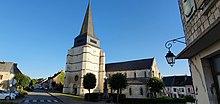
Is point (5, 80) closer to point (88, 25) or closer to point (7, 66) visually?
point (7, 66)

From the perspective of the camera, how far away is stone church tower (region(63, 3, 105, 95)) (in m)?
37.0

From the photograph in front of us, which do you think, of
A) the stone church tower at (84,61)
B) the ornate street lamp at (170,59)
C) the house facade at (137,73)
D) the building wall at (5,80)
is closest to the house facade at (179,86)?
the house facade at (137,73)

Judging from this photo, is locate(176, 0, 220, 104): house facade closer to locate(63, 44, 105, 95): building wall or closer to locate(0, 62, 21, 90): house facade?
locate(63, 44, 105, 95): building wall

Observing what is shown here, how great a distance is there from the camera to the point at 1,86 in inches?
1421

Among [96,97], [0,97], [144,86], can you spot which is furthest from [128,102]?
[0,97]

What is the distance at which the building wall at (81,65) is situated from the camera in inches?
1441

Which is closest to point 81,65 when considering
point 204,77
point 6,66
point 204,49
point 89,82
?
point 89,82

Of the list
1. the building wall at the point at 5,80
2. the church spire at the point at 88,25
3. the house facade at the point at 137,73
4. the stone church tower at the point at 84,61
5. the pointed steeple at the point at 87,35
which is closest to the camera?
the house facade at the point at 137,73

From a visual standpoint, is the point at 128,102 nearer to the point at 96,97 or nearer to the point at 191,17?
the point at 96,97

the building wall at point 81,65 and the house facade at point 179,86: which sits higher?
the building wall at point 81,65

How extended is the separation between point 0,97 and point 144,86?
27022 mm

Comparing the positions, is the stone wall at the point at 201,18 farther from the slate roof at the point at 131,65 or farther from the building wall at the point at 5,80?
the building wall at the point at 5,80

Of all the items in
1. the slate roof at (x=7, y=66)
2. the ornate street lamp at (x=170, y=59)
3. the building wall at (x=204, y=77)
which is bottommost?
the building wall at (x=204, y=77)

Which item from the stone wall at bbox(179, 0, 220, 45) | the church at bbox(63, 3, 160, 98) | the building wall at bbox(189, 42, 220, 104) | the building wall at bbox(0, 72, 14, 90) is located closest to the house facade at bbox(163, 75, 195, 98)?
the church at bbox(63, 3, 160, 98)
